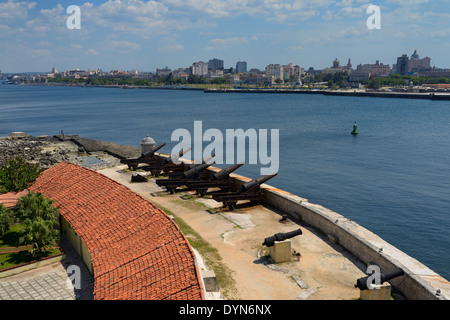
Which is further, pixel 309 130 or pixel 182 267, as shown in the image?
pixel 309 130

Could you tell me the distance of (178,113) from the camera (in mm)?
104688

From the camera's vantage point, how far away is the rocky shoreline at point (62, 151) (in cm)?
4453

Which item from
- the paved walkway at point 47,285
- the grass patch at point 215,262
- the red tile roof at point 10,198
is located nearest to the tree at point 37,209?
the red tile roof at point 10,198

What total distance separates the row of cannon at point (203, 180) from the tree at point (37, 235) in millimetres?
6409

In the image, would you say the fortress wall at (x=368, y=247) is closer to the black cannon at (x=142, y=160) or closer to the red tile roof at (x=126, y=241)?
the red tile roof at (x=126, y=241)

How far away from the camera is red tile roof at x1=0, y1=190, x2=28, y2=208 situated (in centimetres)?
1716

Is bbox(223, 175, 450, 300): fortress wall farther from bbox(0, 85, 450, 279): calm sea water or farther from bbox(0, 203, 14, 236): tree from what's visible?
bbox(0, 203, 14, 236): tree

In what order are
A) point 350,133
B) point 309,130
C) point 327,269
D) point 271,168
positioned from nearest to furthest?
point 327,269, point 271,168, point 350,133, point 309,130

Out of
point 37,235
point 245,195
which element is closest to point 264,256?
point 245,195

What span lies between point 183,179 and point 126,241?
850cm

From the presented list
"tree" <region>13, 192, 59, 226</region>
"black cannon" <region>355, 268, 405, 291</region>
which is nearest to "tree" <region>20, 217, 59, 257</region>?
"tree" <region>13, 192, 59, 226</region>
